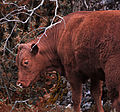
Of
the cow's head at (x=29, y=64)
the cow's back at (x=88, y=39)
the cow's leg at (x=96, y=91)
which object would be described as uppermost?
the cow's back at (x=88, y=39)

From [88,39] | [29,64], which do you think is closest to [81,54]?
[88,39]

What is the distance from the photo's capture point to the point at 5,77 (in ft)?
23.7

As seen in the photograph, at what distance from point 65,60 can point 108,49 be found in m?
1.12

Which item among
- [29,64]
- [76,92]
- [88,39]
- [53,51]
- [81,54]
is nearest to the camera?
[88,39]

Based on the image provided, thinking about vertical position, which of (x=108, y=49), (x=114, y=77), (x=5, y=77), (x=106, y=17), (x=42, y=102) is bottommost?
(x=42, y=102)

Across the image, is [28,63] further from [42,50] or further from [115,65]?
[115,65]

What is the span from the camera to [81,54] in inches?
180

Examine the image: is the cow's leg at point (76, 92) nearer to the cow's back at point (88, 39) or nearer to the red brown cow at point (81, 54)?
the red brown cow at point (81, 54)

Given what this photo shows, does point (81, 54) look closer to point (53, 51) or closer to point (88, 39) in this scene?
point (88, 39)

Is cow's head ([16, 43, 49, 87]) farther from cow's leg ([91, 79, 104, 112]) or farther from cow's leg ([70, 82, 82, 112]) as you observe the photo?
cow's leg ([91, 79, 104, 112])

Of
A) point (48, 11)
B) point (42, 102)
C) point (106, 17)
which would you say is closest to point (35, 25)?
point (48, 11)

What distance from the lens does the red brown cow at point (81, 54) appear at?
4.04 meters

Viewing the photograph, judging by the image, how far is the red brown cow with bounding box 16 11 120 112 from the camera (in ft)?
13.3

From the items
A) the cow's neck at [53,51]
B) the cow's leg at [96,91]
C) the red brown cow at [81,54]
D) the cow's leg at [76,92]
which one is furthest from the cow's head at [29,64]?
the cow's leg at [96,91]
